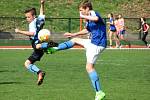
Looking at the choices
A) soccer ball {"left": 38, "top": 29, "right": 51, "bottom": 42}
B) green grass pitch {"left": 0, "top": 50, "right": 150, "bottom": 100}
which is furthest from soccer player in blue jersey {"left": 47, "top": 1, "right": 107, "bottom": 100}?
soccer ball {"left": 38, "top": 29, "right": 51, "bottom": 42}

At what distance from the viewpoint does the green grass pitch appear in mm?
13668

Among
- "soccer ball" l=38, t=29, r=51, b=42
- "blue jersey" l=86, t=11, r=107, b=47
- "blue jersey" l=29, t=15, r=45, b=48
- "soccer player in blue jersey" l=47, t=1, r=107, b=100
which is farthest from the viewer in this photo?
"blue jersey" l=29, t=15, r=45, b=48

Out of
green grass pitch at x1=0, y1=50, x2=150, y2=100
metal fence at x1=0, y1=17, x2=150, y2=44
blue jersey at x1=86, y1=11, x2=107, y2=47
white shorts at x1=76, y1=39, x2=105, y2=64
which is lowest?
metal fence at x1=0, y1=17, x2=150, y2=44

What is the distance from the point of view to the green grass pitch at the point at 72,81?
13.7 metres

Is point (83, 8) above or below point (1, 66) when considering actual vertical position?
above

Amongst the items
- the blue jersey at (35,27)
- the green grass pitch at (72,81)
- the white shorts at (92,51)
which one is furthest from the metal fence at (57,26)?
the white shorts at (92,51)

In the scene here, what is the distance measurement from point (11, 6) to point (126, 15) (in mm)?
9346

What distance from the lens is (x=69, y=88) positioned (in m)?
15.1

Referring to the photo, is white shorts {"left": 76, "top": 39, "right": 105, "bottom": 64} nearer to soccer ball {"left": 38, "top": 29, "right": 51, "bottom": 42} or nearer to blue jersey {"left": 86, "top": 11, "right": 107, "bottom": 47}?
blue jersey {"left": 86, "top": 11, "right": 107, "bottom": 47}

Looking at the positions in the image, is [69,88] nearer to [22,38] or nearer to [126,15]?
[22,38]

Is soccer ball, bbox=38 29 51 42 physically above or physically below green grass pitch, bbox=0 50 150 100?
above

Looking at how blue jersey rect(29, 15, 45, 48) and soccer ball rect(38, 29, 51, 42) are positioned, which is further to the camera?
blue jersey rect(29, 15, 45, 48)

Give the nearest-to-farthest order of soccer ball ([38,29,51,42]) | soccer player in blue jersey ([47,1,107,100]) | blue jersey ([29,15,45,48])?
soccer player in blue jersey ([47,1,107,100]) → soccer ball ([38,29,51,42]) → blue jersey ([29,15,45,48])

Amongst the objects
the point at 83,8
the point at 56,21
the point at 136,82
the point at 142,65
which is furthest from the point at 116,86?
the point at 56,21
